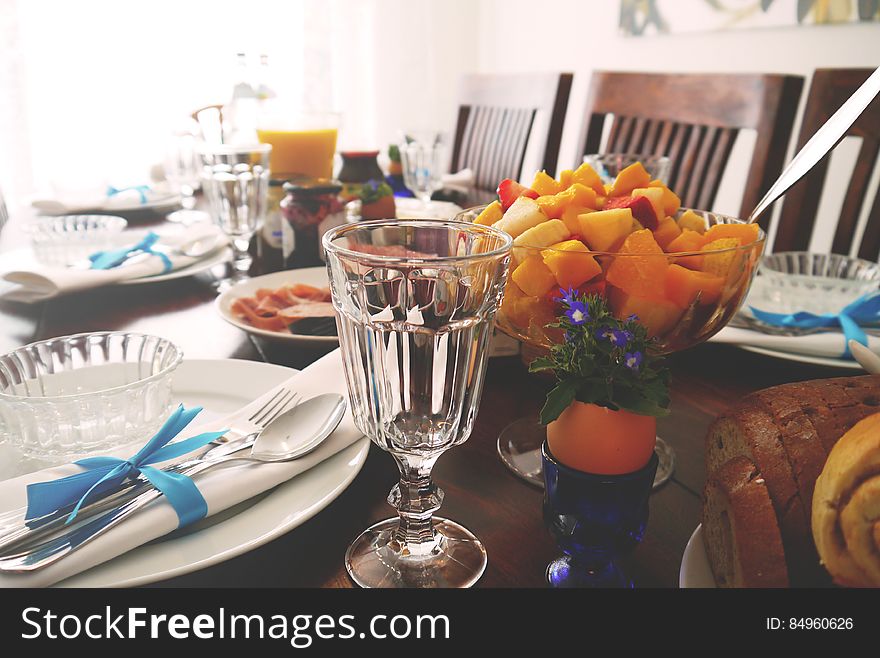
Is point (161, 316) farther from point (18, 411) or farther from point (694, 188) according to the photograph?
point (694, 188)

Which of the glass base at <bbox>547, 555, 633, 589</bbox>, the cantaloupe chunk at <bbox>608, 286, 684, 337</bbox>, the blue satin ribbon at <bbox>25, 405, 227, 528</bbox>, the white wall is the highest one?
the white wall

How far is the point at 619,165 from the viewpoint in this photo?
1.17 metres

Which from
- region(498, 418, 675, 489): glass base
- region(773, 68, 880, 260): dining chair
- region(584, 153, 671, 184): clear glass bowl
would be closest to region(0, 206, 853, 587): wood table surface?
region(498, 418, 675, 489): glass base

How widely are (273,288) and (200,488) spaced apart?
1.57ft

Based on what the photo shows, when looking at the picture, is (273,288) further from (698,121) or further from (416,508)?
(698,121)

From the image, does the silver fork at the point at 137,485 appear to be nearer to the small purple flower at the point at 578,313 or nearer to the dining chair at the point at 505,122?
the small purple flower at the point at 578,313

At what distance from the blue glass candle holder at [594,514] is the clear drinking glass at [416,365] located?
57mm

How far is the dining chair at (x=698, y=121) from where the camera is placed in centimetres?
120

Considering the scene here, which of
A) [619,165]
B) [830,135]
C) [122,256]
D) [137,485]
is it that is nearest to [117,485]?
[137,485]

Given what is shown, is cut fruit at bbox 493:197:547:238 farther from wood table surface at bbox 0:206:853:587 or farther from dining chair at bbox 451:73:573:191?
dining chair at bbox 451:73:573:191

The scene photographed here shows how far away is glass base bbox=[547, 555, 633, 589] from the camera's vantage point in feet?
1.32

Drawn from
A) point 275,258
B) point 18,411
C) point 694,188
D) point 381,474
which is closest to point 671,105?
point 694,188

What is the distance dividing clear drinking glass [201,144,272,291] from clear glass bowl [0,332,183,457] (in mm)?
359

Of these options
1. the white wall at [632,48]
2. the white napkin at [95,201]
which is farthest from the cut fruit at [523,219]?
the white wall at [632,48]
